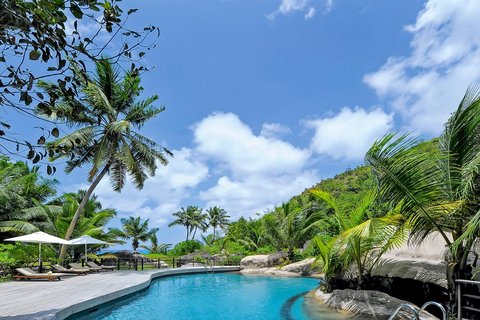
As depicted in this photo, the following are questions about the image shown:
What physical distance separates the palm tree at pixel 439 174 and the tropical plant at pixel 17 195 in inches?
636

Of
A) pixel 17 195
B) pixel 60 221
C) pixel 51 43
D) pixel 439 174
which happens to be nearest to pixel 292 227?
pixel 60 221

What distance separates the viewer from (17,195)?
18.9 m

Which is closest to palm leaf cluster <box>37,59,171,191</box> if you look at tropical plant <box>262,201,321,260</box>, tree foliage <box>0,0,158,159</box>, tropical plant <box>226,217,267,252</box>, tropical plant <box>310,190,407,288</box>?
tropical plant <box>262,201,321,260</box>

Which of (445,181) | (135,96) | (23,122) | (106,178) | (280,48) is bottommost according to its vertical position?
(445,181)

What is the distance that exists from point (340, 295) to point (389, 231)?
2935 millimetres

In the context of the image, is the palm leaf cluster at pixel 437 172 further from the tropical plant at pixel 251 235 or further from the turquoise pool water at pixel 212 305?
the tropical plant at pixel 251 235

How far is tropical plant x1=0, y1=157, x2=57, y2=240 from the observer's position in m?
17.6

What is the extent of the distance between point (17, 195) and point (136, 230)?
2432 centimetres

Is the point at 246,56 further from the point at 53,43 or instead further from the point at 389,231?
the point at 53,43

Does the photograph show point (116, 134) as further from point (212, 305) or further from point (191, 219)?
point (191, 219)

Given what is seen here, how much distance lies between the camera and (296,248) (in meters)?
22.4

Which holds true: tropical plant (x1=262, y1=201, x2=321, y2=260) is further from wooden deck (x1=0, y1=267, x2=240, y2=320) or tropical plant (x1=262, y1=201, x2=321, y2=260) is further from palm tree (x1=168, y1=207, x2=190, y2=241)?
palm tree (x1=168, y1=207, x2=190, y2=241)

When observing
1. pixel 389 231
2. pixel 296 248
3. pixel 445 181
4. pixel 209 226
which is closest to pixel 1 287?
pixel 389 231

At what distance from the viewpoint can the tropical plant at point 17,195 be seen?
17562mm
